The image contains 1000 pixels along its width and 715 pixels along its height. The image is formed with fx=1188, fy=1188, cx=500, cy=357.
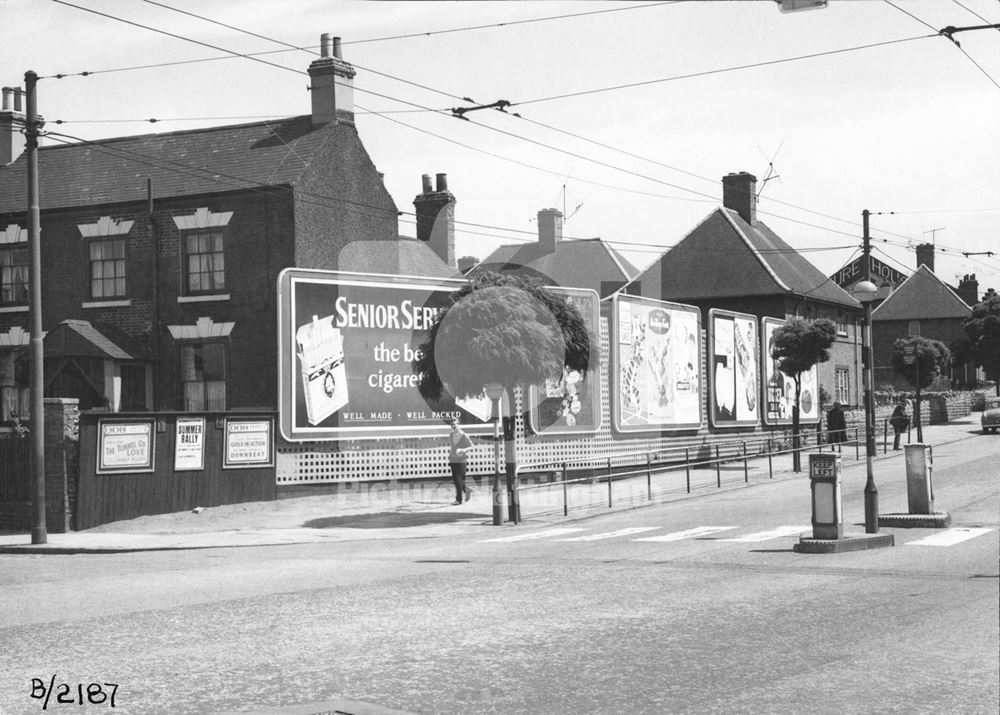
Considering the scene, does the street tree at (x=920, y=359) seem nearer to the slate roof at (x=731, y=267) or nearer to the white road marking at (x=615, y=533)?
the slate roof at (x=731, y=267)

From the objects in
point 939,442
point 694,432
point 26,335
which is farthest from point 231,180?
point 939,442

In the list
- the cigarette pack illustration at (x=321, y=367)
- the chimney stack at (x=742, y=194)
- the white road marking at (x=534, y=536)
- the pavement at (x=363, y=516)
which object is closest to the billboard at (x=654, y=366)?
the pavement at (x=363, y=516)

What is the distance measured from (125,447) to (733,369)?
24.6m

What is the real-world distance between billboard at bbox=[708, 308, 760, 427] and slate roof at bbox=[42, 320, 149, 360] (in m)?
19.5

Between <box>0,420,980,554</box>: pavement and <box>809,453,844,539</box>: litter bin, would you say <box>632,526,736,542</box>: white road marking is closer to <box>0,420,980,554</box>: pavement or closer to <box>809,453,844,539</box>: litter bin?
<box>809,453,844,539</box>: litter bin

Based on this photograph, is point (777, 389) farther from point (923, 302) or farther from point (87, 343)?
point (923, 302)

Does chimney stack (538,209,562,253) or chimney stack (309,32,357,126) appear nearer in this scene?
chimney stack (309,32,357,126)

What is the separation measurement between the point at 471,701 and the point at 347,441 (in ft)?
70.1

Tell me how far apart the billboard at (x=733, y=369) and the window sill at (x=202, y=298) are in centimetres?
1785

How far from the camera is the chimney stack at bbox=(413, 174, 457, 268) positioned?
1652 inches

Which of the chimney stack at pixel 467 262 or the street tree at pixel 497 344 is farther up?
the chimney stack at pixel 467 262

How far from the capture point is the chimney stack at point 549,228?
58.0m

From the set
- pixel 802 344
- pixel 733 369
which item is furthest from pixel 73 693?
pixel 733 369

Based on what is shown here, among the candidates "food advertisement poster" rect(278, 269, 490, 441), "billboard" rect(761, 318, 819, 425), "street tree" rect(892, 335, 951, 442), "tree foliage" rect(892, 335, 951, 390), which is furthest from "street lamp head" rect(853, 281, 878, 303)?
"tree foliage" rect(892, 335, 951, 390)
